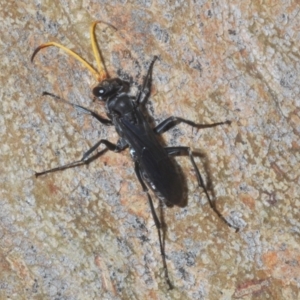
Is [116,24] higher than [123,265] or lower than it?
higher

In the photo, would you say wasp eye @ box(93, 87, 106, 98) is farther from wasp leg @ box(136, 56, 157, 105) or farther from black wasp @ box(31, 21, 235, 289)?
wasp leg @ box(136, 56, 157, 105)

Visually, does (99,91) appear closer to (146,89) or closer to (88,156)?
(146,89)

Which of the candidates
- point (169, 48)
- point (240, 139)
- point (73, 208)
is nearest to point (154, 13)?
point (169, 48)

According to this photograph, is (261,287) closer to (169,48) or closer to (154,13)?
(169,48)

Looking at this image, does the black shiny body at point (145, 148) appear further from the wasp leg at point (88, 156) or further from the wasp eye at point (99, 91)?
the wasp eye at point (99, 91)

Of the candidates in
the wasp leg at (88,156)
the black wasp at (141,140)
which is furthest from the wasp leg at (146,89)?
the wasp leg at (88,156)

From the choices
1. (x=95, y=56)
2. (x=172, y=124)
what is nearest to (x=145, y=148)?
(x=172, y=124)

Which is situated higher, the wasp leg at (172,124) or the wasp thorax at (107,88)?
the wasp thorax at (107,88)
